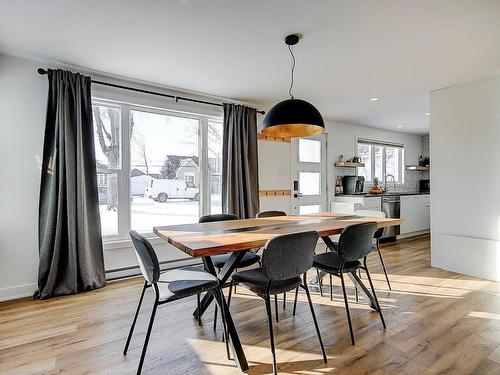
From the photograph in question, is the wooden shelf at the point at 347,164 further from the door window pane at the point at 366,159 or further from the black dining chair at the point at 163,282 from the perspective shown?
the black dining chair at the point at 163,282

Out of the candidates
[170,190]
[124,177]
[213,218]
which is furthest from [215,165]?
[213,218]

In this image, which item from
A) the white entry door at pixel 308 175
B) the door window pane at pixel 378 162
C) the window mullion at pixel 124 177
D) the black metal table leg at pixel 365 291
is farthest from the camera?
the door window pane at pixel 378 162

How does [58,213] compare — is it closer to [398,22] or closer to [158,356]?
[158,356]

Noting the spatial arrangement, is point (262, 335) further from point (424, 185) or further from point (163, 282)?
point (424, 185)

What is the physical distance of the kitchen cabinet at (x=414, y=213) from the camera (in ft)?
19.1

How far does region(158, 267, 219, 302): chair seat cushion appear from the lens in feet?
5.92

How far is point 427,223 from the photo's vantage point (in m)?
6.36

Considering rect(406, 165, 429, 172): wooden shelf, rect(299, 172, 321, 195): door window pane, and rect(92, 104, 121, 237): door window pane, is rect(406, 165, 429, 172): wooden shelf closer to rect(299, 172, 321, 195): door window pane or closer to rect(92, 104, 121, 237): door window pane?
rect(299, 172, 321, 195): door window pane

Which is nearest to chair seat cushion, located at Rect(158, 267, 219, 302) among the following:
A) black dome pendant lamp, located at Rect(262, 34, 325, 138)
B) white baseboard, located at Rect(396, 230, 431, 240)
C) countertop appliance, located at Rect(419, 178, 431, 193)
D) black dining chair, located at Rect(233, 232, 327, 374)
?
black dining chair, located at Rect(233, 232, 327, 374)

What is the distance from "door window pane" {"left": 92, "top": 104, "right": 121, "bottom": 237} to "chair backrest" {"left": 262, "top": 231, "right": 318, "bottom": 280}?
250 centimetres

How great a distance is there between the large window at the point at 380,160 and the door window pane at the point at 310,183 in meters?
1.36

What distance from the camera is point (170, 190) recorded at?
157 inches

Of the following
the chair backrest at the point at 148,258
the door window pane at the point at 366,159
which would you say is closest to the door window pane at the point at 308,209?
the door window pane at the point at 366,159

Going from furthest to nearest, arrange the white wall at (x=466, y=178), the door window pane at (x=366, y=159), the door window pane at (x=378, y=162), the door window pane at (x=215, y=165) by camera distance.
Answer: the door window pane at (x=378, y=162) → the door window pane at (x=366, y=159) → the door window pane at (x=215, y=165) → the white wall at (x=466, y=178)
